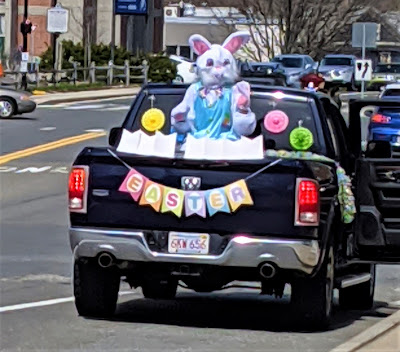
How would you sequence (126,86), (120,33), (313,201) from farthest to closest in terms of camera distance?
1. (120,33)
2. (126,86)
3. (313,201)

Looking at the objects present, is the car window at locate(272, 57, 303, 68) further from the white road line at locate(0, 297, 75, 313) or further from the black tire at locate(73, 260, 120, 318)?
the black tire at locate(73, 260, 120, 318)

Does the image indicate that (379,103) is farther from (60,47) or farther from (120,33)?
(120,33)

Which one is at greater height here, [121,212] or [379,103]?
[379,103]

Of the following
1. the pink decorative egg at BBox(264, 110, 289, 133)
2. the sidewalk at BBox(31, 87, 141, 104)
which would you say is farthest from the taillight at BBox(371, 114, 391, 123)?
the sidewalk at BBox(31, 87, 141, 104)

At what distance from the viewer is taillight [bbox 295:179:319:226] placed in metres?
8.88

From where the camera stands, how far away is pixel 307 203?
29.2 ft

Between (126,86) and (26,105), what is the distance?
797 inches

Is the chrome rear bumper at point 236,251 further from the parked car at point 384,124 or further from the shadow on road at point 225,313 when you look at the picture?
the parked car at point 384,124

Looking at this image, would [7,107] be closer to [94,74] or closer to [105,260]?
[94,74]

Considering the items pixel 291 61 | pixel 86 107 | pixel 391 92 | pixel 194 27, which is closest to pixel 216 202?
pixel 391 92

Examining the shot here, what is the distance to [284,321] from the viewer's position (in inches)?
400

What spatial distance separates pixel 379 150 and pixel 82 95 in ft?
119

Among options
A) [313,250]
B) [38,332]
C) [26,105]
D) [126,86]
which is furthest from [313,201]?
[126,86]

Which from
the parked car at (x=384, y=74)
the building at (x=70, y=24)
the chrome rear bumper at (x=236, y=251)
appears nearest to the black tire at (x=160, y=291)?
the chrome rear bumper at (x=236, y=251)
